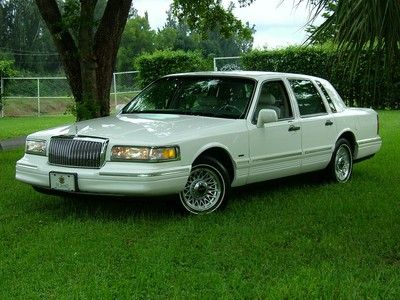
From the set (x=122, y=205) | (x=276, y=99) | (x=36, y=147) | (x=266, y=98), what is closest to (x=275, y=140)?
(x=266, y=98)

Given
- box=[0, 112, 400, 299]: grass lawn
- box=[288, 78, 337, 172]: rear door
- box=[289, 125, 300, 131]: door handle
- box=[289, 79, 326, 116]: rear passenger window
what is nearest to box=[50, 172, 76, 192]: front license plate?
box=[0, 112, 400, 299]: grass lawn

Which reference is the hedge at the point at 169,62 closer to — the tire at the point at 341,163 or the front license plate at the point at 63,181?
the tire at the point at 341,163

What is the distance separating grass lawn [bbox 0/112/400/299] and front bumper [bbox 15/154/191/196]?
265 millimetres

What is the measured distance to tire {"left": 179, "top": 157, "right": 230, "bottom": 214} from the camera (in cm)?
651

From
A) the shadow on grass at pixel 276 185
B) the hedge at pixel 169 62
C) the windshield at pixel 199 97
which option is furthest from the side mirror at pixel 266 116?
the hedge at pixel 169 62

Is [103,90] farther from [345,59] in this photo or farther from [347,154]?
[345,59]

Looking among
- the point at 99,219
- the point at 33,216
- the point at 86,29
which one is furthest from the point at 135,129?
the point at 86,29

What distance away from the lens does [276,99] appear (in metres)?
Result: 7.82

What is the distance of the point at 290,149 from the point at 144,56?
1964 centimetres

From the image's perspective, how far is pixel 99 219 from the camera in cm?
638

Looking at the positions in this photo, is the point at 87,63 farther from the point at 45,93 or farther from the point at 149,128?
the point at 45,93

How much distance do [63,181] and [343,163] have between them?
13.6 ft

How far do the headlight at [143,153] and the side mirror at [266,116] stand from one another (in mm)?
1358

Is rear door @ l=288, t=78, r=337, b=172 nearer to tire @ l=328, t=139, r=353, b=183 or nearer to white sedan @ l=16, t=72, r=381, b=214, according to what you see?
white sedan @ l=16, t=72, r=381, b=214
